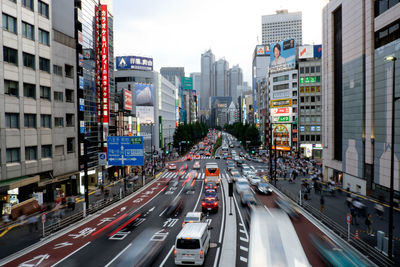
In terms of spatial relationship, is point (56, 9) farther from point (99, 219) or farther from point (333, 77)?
point (333, 77)

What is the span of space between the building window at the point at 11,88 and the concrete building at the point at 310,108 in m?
78.2

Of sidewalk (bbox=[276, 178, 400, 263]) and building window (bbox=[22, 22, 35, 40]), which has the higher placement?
building window (bbox=[22, 22, 35, 40])

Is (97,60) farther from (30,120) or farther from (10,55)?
(30,120)

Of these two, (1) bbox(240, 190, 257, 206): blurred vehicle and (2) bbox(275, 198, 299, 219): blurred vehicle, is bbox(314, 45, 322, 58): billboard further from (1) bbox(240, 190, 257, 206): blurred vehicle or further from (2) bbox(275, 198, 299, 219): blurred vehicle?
(1) bbox(240, 190, 257, 206): blurred vehicle

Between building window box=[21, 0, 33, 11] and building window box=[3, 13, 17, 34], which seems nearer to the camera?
building window box=[3, 13, 17, 34]

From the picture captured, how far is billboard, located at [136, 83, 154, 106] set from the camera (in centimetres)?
8825

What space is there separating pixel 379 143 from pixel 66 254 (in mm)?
32244

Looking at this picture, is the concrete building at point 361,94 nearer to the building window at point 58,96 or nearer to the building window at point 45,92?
the building window at point 58,96

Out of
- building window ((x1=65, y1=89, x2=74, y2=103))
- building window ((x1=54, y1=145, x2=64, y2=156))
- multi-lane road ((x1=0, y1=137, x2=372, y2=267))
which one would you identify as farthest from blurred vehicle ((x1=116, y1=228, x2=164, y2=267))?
building window ((x1=65, y1=89, x2=74, y2=103))

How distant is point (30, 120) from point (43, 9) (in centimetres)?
1335

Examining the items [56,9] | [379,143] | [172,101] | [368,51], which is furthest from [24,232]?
[172,101]

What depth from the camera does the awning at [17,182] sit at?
87.1 feet

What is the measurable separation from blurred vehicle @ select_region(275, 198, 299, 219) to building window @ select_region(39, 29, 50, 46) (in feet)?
106

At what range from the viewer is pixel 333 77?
46.9 meters
